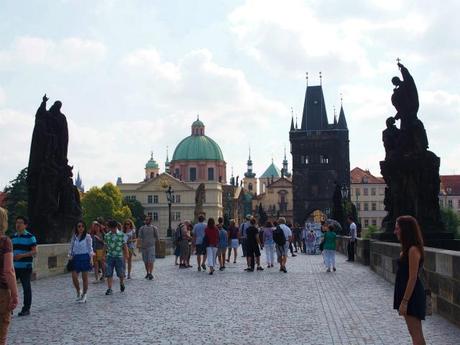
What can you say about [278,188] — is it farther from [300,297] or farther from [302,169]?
[300,297]

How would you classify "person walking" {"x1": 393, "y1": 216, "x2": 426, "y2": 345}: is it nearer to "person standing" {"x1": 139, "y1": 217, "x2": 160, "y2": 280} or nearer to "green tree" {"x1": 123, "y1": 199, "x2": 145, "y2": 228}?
"person standing" {"x1": 139, "y1": 217, "x2": 160, "y2": 280}

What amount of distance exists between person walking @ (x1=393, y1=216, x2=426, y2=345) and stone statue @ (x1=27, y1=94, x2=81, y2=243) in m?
15.6

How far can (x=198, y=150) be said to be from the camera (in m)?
149

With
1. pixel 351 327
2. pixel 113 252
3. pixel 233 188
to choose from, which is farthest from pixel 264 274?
pixel 233 188

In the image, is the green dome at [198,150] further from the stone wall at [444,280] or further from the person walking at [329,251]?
the stone wall at [444,280]

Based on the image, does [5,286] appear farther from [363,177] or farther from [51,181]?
[363,177]

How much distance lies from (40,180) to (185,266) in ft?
21.7

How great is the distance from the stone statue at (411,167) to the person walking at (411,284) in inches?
440

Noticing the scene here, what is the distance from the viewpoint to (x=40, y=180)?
2097 centimetres

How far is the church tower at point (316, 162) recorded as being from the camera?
383 ft

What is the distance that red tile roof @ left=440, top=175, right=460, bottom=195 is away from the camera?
14175cm

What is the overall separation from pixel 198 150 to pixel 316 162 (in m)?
36.9

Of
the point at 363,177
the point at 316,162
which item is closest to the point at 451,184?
the point at 363,177

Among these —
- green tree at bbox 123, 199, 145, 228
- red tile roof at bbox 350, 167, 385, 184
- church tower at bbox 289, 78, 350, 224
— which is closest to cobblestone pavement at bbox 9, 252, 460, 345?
church tower at bbox 289, 78, 350, 224
